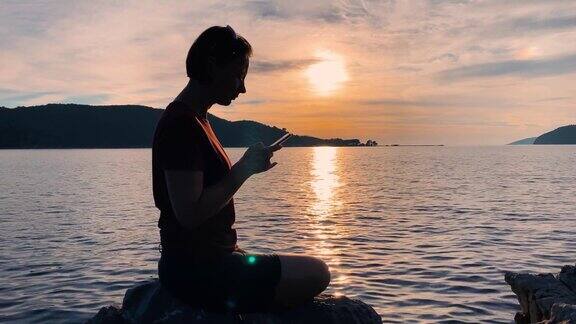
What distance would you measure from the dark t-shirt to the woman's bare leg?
0.48m

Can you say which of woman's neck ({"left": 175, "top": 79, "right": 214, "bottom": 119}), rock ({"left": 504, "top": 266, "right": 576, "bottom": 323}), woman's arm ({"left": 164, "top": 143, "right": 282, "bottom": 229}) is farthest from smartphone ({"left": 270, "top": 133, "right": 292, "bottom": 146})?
rock ({"left": 504, "top": 266, "right": 576, "bottom": 323})

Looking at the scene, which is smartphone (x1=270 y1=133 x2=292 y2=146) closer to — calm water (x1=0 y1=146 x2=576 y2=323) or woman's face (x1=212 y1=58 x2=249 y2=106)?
woman's face (x1=212 y1=58 x2=249 y2=106)

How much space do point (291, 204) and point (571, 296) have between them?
3381 cm

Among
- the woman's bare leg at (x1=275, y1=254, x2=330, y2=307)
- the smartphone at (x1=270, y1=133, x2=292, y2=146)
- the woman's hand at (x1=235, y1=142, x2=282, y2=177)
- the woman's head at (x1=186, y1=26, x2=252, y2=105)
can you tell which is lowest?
the woman's bare leg at (x1=275, y1=254, x2=330, y2=307)

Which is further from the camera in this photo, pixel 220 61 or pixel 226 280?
pixel 226 280

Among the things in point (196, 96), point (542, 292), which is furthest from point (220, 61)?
point (542, 292)

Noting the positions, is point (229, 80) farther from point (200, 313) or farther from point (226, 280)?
point (200, 313)

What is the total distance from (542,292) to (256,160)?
201 inches

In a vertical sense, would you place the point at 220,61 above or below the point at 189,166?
above

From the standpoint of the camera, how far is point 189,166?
3.83 meters

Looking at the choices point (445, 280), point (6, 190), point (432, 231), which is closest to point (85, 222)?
point (432, 231)

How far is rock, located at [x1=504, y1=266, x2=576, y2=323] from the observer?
6.93 m

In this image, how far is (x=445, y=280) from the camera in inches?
610

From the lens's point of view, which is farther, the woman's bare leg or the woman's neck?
the woman's bare leg
